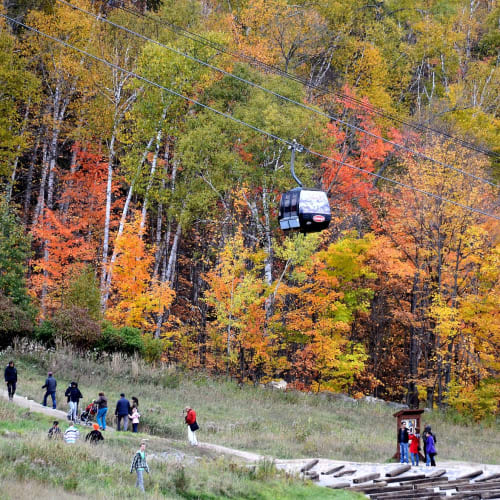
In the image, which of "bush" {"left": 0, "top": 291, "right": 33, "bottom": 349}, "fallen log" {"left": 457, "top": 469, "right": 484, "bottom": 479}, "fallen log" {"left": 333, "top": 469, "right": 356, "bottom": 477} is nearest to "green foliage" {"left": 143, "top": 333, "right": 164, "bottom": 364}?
"bush" {"left": 0, "top": 291, "right": 33, "bottom": 349}

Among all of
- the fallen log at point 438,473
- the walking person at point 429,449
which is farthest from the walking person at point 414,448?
the fallen log at point 438,473

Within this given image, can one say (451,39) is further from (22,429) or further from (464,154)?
(22,429)

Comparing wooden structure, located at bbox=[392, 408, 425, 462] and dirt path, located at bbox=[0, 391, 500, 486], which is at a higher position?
wooden structure, located at bbox=[392, 408, 425, 462]

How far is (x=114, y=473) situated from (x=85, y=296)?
73.1 ft

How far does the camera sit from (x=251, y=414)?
1315 inches

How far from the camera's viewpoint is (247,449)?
26266 millimetres

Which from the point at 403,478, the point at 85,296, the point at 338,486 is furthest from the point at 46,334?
the point at 403,478

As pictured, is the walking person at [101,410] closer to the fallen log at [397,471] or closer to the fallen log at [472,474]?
the fallen log at [397,471]

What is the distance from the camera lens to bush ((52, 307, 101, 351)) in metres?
37.5

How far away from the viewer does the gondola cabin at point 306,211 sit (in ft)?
77.5

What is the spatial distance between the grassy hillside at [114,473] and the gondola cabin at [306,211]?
23.8ft

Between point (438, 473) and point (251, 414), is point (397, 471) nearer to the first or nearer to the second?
point (438, 473)

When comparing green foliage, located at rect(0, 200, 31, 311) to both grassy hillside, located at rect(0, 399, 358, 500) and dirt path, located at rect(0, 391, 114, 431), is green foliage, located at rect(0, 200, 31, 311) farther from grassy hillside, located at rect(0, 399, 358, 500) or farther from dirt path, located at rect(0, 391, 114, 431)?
grassy hillside, located at rect(0, 399, 358, 500)

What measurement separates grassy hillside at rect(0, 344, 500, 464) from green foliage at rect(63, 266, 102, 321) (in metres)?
3.13
